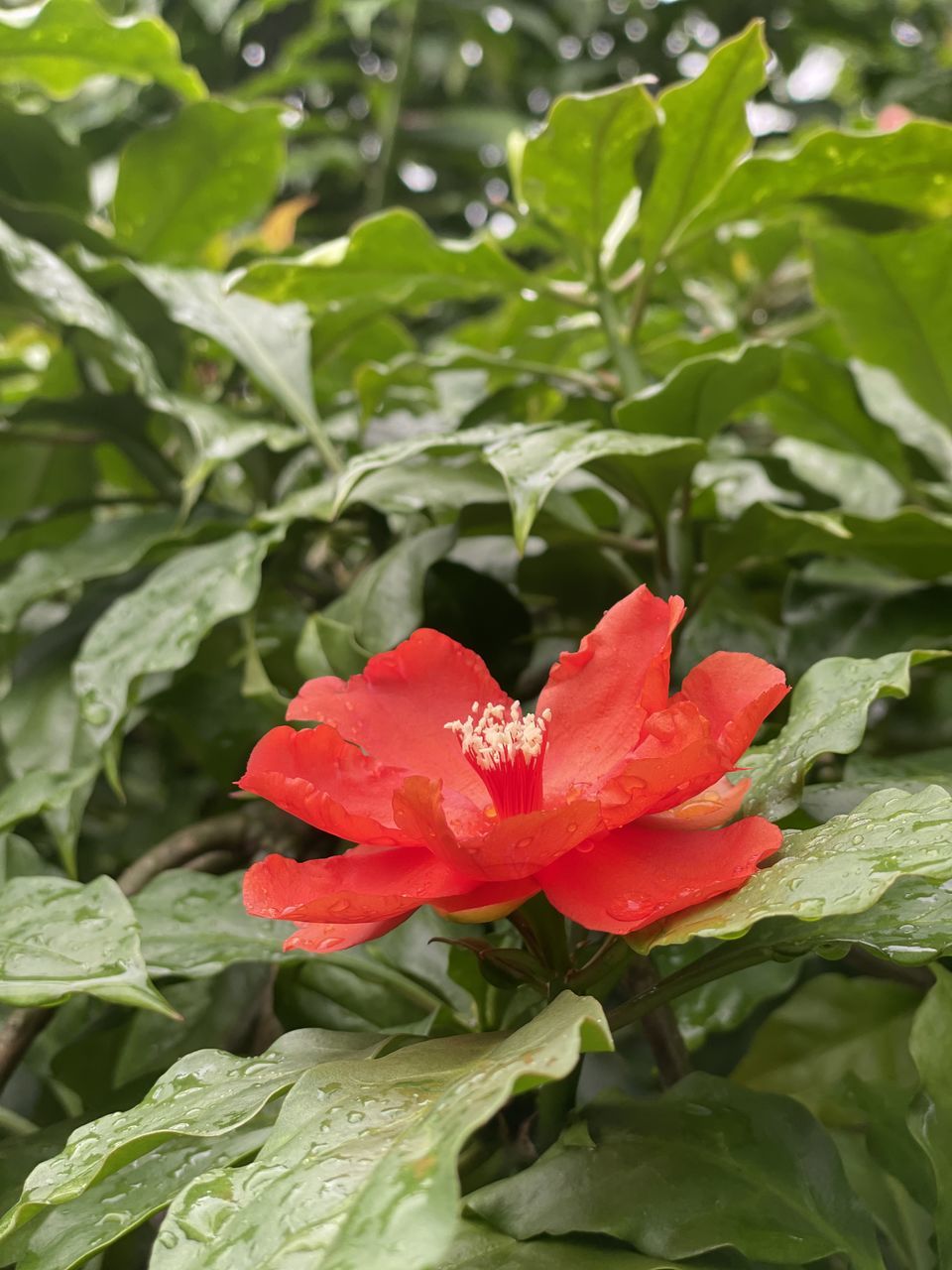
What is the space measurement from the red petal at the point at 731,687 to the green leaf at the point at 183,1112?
20cm

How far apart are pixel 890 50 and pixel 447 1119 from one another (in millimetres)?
2453

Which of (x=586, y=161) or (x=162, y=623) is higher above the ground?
(x=586, y=161)

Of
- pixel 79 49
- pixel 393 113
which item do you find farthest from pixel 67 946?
pixel 393 113

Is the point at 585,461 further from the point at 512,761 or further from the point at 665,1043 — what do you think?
the point at 665,1043

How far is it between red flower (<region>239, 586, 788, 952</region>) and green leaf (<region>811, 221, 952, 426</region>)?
19.6 inches

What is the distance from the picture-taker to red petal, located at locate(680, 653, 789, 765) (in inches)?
17.9

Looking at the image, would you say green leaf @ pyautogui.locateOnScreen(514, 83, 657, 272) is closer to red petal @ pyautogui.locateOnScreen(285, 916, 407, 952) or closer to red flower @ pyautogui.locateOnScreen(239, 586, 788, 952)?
red flower @ pyautogui.locateOnScreen(239, 586, 788, 952)

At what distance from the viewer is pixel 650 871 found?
1.49 feet

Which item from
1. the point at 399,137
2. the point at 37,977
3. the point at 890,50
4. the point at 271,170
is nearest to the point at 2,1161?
the point at 37,977

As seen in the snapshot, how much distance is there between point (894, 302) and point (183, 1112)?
2.53 feet

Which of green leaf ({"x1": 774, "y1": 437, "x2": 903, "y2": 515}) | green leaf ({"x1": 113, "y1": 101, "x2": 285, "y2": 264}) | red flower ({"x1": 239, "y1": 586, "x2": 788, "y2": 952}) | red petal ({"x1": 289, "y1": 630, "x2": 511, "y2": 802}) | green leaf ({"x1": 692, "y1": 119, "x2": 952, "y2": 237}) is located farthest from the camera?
green leaf ({"x1": 113, "y1": 101, "x2": 285, "y2": 264})

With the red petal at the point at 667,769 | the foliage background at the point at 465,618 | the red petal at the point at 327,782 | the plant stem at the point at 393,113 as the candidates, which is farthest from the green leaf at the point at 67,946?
the plant stem at the point at 393,113

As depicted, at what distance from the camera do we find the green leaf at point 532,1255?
0.45 metres

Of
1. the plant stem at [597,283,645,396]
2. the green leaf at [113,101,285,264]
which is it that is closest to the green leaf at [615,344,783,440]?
the plant stem at [597,283,645,396]
